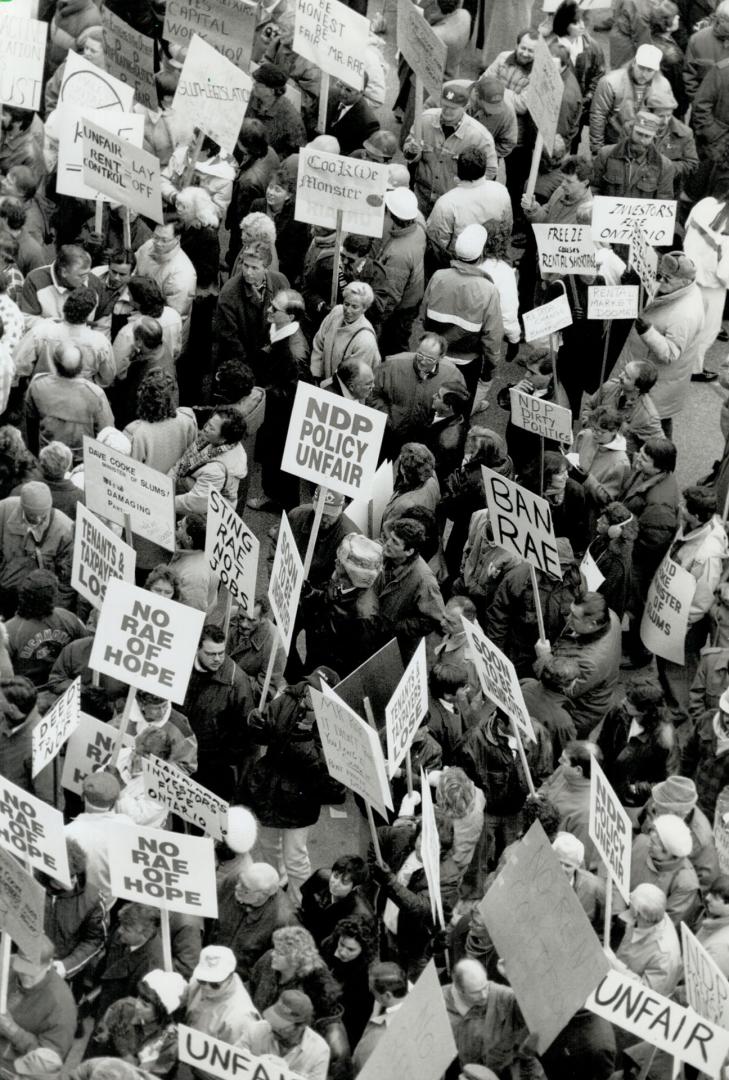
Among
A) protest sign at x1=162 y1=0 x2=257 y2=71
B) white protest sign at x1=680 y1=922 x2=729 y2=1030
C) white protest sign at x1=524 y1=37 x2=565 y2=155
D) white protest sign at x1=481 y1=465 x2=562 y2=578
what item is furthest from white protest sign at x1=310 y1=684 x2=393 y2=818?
protest sign at x1=162 y1=0 x2=257 y2=71

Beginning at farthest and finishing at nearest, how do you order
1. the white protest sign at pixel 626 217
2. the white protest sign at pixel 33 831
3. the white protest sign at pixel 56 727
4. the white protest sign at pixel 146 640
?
the white protest sign at pixel 626 217 → the white protest sign at pixel 146 640 → the white protest sign at pixel 56 727 → the white protest sign at pixel 33 831

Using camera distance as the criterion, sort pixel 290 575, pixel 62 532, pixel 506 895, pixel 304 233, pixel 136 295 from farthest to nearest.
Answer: pixel 304 233 → pixel 136 295 → pixel 62 532 → pixel 290 575 → pixel 506 895

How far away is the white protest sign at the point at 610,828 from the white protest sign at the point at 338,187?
17.0 ft

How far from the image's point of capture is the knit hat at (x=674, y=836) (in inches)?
382

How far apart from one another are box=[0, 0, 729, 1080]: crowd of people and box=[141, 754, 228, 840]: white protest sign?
0.21 meters

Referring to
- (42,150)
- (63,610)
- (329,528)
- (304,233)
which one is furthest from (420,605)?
(42,150)

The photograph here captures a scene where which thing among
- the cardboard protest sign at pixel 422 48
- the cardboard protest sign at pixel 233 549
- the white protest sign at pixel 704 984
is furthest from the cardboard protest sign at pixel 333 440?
the cardboard protest sign at pixel 422 48

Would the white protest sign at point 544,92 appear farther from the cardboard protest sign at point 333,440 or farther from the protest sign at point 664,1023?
the protest sign at point 664,1023

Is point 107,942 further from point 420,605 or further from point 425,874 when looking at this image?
point 420,605

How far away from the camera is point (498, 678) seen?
10.1m

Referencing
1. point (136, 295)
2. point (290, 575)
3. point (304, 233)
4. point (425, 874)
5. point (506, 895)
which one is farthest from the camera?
point (304, 233)

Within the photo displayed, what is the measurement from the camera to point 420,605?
443 inches

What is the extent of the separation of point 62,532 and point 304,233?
3.99 metres

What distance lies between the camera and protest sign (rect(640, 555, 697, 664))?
1180 centimetres
